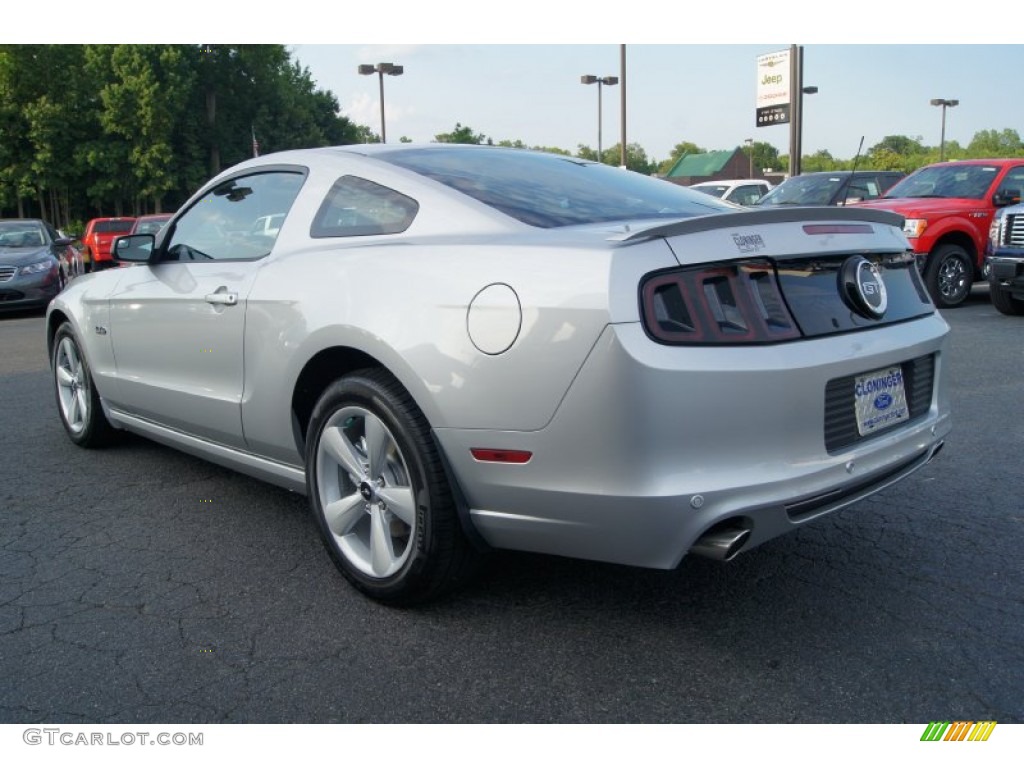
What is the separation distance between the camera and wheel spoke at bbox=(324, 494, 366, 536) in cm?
318

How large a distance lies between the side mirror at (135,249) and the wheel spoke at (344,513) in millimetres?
1878

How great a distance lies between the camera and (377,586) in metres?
3.07

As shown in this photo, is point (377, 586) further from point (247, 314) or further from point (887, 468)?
point (887, 468)

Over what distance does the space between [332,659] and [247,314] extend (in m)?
1.41

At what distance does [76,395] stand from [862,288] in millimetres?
4303

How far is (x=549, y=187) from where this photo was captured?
3479mm

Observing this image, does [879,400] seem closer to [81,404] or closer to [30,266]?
[81,404]

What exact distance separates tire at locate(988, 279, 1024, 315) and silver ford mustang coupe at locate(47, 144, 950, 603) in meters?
7.90

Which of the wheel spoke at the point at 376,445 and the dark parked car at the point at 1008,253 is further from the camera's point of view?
the dark parked car at the point at 1008,253

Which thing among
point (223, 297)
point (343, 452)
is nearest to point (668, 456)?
point (343, 452)

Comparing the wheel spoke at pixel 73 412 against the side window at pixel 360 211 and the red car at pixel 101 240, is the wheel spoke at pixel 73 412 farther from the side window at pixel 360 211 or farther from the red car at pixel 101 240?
the red car at pixel 101 240

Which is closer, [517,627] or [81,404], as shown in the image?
[517,627]

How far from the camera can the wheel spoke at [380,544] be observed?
10.0 feet

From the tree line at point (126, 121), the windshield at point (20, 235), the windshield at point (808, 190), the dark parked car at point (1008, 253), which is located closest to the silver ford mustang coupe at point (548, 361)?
the dark parked car at point (1008, 253)
